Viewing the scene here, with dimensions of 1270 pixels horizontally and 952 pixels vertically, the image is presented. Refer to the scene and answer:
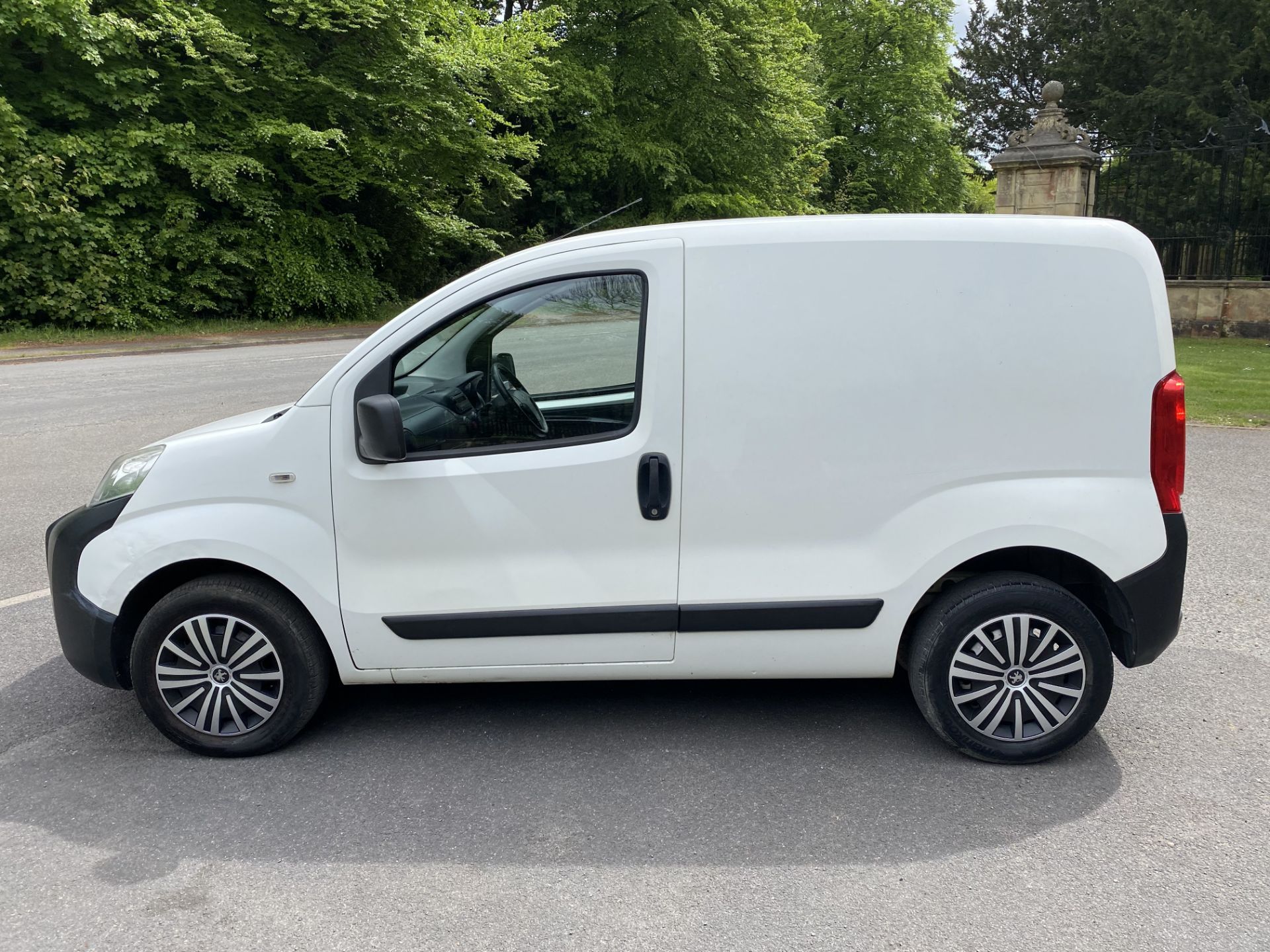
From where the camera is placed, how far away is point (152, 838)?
10.4 ft

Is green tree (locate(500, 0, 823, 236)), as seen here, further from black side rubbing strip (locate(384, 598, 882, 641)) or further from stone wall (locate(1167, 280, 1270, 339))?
black side rubbing strip (locate(384, 598, 882, 641))

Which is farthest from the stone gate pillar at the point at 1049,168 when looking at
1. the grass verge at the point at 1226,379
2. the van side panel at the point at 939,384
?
the van side panel at the point at 939,384

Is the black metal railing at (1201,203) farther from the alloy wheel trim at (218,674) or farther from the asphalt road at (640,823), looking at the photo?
the alloy wheel trim at (218,674)

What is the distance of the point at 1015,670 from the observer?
11.7 feet

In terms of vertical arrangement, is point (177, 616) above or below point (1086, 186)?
below

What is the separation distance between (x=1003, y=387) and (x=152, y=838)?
3062 mm

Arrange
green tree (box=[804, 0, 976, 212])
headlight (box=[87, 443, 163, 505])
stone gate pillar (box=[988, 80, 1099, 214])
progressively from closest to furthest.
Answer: headlight (box=[87, 443, 163, 505]) → stone gate pillar (box=[988, 80, 1099, 214]) → green tree (box=[804, 0, 976, 212])

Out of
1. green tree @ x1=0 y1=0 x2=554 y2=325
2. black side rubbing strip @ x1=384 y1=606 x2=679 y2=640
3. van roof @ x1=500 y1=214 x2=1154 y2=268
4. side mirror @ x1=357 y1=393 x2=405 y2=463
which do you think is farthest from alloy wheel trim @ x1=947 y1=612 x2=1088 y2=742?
green tree @ x1=0 y1=0 x2=554 y2=325

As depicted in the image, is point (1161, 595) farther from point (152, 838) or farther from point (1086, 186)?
point (1086, 186)

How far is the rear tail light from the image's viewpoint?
11.4 feet

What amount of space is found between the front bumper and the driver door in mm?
873

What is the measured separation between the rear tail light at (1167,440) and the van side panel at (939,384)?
0.13 ft

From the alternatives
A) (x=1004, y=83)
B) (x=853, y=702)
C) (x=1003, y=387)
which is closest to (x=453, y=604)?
(x=853, y=702)

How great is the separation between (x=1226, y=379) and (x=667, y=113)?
952 inches
